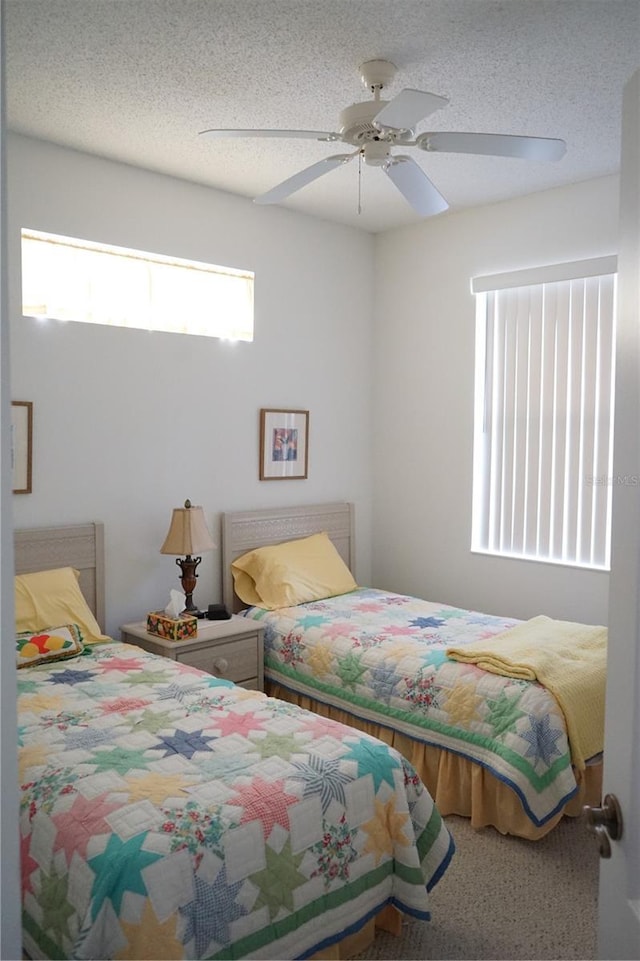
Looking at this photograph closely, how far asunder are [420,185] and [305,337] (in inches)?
76.8

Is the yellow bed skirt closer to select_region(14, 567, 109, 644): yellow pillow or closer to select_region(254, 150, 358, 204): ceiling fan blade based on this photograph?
select_region(14, 567, 109, 644): yellow pillow

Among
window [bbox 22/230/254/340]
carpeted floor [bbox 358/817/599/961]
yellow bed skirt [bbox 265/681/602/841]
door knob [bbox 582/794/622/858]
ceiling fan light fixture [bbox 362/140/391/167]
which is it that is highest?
ceiling fan light fixture [bbox 362/140/391/167]

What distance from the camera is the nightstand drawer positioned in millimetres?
3389

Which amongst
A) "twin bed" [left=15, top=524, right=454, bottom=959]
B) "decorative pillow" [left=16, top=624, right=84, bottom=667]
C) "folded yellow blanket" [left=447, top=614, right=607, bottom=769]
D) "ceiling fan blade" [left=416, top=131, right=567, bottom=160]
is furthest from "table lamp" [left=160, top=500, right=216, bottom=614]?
"ceiling fan blade" [left=416, top=131, right=567, bottom=160]

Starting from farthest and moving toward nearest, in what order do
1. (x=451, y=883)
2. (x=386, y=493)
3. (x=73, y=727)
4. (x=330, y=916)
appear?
(x=386, y=493) → (x=451, y=883) → (x=73, y=727) → (x=330, y=916)

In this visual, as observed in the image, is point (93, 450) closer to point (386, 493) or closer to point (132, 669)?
point (132, 669)

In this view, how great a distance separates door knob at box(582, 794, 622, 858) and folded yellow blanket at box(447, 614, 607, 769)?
172cm

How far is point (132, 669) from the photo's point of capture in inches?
115

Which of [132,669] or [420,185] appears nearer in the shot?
[420,185]

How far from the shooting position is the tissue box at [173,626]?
3344mm

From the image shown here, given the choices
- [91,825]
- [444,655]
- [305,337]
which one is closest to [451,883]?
[444,655]

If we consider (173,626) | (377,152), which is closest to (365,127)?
(377,152)

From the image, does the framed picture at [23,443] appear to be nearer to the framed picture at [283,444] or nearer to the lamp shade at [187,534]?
the lamp shade at [187,534]

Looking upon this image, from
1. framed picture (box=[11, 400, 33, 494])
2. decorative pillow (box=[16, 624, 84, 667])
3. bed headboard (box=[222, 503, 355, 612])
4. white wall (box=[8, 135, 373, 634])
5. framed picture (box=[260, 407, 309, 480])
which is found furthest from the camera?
framed picture (box=[260, 407, 309, 480])
